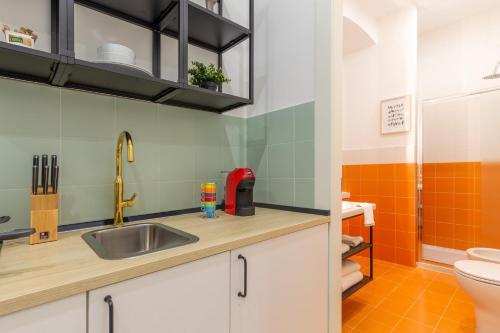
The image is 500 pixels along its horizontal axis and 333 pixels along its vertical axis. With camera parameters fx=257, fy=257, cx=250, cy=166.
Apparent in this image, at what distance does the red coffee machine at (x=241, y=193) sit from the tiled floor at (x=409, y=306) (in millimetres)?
1066

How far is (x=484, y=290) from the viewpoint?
1.40 meters

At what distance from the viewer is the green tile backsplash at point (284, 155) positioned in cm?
139

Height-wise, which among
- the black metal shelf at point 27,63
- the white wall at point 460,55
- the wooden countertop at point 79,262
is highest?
the white wall at point 460,55

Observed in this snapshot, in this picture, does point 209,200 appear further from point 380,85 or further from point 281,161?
point 380,85

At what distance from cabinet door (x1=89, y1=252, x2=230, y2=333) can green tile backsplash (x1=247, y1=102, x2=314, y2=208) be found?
2.29ft

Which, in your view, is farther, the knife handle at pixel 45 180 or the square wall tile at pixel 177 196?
the square wall tile at pixel 177 196

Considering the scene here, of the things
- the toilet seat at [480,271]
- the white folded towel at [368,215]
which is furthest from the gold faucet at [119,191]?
the toilet seat at [480,271]

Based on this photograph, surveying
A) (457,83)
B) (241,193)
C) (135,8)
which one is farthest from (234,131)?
(457,83)

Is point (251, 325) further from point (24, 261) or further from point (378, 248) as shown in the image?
point (378, 248)

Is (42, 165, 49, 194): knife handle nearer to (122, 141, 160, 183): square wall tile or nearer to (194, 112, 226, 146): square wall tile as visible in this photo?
(122, 141, 160, 183): square wall tile

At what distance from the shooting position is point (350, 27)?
2662 mm

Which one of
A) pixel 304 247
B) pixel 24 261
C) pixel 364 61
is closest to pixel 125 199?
pixel 24 261

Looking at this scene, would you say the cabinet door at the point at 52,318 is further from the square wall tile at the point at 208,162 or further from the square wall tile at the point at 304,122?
the square wall tile at the point at 304,122

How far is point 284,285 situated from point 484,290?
3.96 ft
